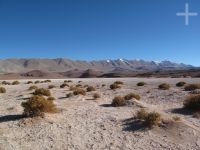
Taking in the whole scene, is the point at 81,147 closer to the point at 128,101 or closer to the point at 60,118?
the point at 60,118

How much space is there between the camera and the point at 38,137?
1290 cm

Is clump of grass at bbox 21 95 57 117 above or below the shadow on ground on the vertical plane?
above

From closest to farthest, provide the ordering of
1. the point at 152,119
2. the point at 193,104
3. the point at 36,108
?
the point at 152,119, the point at 36,108, the point at 193,104

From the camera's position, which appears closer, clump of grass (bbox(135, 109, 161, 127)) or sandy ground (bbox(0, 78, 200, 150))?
sandy ground (bbox(0, 78, 200, 150))

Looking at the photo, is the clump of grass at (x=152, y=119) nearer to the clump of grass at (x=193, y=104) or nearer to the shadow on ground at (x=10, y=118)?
the clump of grass at (x=193, y=104)

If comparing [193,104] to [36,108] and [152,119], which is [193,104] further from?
[36,108]

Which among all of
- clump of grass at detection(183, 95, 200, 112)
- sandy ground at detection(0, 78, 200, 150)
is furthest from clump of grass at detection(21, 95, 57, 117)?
clump of grass at detection(183, 95, 200, 112)

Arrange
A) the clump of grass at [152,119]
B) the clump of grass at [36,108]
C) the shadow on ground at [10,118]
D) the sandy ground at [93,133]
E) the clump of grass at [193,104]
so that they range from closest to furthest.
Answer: the sandy ground at [93,133] < the clump of grass at [152,119] < the clump of grass at [36,108] < the shadow on ground at [10,118] < the clump of grass at [193,104]

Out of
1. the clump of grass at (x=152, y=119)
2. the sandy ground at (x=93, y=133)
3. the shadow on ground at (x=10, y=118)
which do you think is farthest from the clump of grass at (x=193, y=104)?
the shadow on ground at (x=10, y=118)

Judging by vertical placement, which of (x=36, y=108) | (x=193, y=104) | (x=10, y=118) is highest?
(x=36, y=108)

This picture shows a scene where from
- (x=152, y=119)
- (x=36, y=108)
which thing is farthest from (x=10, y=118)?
(x=152, y=119)

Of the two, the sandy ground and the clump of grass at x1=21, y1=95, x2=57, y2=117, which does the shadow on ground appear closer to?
the sandy ground

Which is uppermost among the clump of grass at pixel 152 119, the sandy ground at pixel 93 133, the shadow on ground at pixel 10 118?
the clump of grass at pixel 152 119

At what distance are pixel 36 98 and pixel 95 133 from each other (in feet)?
14.8
